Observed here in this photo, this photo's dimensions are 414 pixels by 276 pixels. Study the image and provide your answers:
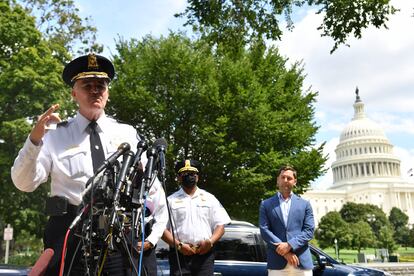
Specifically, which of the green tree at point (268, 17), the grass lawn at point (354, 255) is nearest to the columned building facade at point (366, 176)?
the grass lawn at point (354, 255)

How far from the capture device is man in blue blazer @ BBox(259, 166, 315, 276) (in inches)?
226

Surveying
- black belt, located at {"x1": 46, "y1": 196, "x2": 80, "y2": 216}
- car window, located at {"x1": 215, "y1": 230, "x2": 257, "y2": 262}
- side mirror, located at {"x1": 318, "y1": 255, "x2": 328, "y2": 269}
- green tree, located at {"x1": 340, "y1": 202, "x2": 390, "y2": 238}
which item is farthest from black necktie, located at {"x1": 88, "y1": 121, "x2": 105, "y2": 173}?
green tree, located at {"x1": 340, "y1": 202, "x2": 390, "y2": 238}

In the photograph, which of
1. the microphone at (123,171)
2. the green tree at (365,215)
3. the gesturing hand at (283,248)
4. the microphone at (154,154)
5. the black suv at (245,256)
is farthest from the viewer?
the green tree at (365,215)

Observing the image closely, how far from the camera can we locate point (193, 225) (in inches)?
222

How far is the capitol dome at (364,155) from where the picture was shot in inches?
5138

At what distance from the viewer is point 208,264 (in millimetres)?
5441

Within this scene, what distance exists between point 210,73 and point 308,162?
6386mm

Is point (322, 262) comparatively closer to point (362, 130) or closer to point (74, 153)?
point (74, 153)

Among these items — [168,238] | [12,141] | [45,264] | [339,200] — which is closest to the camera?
[45,264]

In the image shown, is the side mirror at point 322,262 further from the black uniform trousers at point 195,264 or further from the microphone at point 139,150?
the microphone at point 139,150

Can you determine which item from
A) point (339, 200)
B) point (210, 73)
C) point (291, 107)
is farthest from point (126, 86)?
A: point (339, 200)

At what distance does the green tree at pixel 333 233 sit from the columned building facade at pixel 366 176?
129 ft

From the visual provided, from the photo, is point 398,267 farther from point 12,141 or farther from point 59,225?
point 59,225

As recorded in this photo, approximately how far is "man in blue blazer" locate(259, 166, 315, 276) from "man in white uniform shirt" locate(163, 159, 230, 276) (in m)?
0.61
